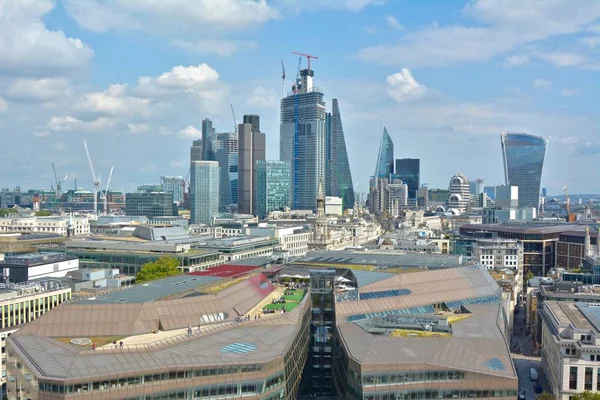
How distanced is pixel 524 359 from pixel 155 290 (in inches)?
2172

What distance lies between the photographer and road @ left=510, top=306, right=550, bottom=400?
81.8 m

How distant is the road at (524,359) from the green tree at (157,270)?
59.3 metres

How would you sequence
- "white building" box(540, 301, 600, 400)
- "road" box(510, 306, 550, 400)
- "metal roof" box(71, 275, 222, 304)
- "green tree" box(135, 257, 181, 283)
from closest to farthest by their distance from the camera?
"metal roof" box(71, 275, 222, 304), "white building" box(540, 301, 600, 400), "road" box(510, 306, 550, 400), "green tree" box(135, 257, 181, 283)

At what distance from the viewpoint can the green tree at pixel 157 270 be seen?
117125 mm

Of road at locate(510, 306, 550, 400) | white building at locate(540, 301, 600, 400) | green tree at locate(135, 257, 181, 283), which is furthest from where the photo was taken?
green tree at locate(135, 257, 181, 283)

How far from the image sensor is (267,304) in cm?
7662

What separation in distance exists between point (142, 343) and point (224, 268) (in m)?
47.6

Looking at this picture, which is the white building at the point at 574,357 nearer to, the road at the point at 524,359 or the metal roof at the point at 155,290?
the road at the point at 524,359

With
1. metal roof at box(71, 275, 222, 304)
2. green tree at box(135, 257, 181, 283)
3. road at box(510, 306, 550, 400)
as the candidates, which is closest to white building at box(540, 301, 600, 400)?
road at box(510, 306, 550, 400)

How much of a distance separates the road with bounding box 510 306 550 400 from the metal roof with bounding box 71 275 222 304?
41712mm

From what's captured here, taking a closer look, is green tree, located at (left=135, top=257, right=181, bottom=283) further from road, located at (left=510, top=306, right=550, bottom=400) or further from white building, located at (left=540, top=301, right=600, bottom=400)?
white building, located at (left=540, top=301, right=600, bottom=400)

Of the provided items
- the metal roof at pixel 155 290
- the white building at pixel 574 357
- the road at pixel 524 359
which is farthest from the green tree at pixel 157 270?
the white building at pixel 574 357

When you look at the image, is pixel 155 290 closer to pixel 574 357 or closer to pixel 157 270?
pixel 157 270

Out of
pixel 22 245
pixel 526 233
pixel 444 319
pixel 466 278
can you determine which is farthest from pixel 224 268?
pixel 526 233
